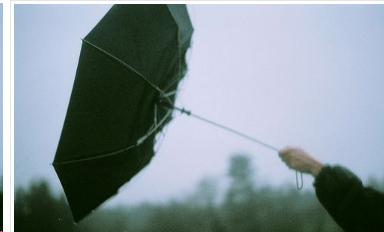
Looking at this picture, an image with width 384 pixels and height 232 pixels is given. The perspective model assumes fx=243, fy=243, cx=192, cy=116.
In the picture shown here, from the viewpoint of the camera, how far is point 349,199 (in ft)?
2.83

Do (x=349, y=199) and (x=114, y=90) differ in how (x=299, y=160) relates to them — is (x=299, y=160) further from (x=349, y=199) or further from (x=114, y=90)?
(x=114, y=90)

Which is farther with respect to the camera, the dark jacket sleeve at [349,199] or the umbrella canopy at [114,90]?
the umbrella canopy at [114,90]

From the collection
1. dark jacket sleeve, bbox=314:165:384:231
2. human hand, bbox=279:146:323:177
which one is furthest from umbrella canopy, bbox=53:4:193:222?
dark jacket sleeve, bbox=314:165:384:231

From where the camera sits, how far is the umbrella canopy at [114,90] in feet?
5.53

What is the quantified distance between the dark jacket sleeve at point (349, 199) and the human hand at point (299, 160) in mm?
48

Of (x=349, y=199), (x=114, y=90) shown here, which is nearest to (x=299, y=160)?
(x=349, y=199)

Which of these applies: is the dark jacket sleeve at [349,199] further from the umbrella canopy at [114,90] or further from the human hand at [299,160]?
the umbrella canopy at [114,90]

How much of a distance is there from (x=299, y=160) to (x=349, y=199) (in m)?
0.25

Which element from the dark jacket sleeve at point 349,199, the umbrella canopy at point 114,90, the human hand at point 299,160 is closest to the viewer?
the dark jacket sleeve at point 349,199

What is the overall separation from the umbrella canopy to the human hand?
1.01 meters

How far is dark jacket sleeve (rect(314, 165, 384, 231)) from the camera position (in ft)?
2.67

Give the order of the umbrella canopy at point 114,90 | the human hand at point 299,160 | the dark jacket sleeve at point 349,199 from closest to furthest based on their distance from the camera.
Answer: the dark jacket sleeve at point 349,199, the human hand at point 299,160, the umbrella canopy at point 114,90

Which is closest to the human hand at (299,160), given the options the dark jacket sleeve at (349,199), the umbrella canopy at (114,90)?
the dark jacket sleeve at (349,199)

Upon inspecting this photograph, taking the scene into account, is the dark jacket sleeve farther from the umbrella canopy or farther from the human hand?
the umbrella canopy
